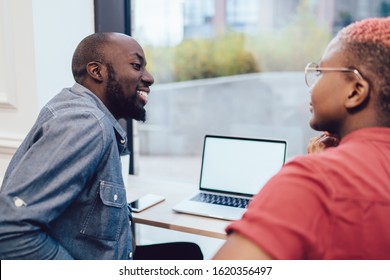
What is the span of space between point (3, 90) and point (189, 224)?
0.99 meters

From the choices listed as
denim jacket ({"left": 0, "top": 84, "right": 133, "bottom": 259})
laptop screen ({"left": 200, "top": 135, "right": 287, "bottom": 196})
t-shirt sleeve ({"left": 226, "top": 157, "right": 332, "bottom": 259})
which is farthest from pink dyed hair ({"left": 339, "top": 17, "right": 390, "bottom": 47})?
laptop screen ({"left": 200, "top": 135, "right": 287, "bottom": 196})

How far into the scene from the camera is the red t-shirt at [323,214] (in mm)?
582

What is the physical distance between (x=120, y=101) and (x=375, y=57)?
2.63 ft

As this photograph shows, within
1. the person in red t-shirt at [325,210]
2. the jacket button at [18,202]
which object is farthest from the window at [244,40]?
the person in red t-shirt at [325,210]

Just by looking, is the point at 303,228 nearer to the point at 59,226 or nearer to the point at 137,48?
the point at 59,226

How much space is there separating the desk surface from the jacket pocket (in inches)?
12.3

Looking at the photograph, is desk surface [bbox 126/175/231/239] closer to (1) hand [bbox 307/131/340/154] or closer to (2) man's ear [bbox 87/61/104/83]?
(1) hand [bbox 307/131/340/154]

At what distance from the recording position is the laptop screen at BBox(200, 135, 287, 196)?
5.40ft

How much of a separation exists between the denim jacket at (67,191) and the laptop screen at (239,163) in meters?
0.63

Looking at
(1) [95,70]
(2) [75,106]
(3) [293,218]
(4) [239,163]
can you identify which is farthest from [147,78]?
(3) [293,218]

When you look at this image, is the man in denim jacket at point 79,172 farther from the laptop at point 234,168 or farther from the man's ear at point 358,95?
the man's ear at point 358,95

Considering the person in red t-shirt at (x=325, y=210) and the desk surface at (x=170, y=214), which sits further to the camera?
the desk surface at (x=170, y=214)

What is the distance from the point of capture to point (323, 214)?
592 millimetres

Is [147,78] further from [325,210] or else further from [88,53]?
[325,210]
